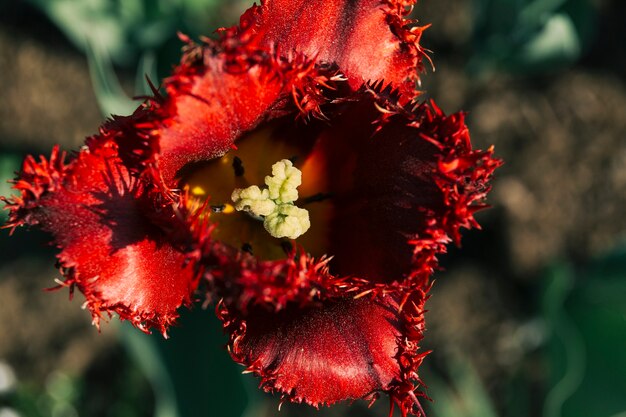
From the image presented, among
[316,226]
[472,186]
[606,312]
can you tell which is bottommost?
[606,312]

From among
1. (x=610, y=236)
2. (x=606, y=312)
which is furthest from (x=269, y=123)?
(x=610, y=236)

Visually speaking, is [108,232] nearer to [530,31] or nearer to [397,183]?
[397,183]

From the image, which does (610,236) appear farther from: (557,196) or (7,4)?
(7,4)

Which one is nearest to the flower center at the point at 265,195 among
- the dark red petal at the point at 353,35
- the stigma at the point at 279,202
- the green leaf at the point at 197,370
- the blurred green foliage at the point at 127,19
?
the stigma at the point at 279,202

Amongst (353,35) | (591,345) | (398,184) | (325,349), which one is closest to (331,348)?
(325,349)

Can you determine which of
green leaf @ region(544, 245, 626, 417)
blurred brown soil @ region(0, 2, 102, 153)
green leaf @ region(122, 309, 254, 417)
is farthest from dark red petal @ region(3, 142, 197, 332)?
blurred brown soil @ region(0, 2, 102, 153)

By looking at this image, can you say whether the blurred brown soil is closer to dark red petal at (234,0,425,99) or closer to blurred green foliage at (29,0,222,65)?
blurred green foliage at (29,0,222,65)
